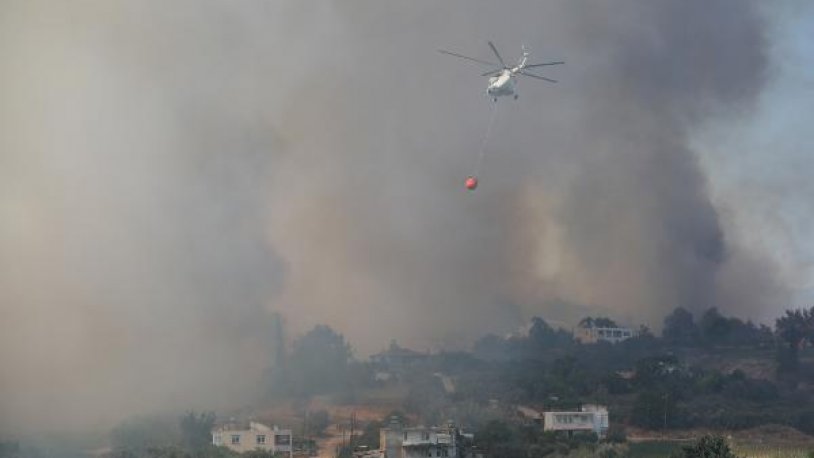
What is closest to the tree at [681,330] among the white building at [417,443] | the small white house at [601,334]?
the small white house at [601,334]

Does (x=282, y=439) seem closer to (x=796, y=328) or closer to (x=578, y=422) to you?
(x=578, y=422)

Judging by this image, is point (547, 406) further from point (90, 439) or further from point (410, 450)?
point (90, 439)

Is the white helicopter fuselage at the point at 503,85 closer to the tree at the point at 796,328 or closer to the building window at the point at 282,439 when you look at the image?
the building window at the point at 282,439

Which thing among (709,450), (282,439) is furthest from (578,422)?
(282,439)

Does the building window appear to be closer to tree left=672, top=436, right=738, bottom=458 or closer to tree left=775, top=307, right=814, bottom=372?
tree left=672, top=436, right=738, bottom=458

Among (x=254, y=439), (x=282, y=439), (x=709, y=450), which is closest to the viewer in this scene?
(x=709, y=450)
